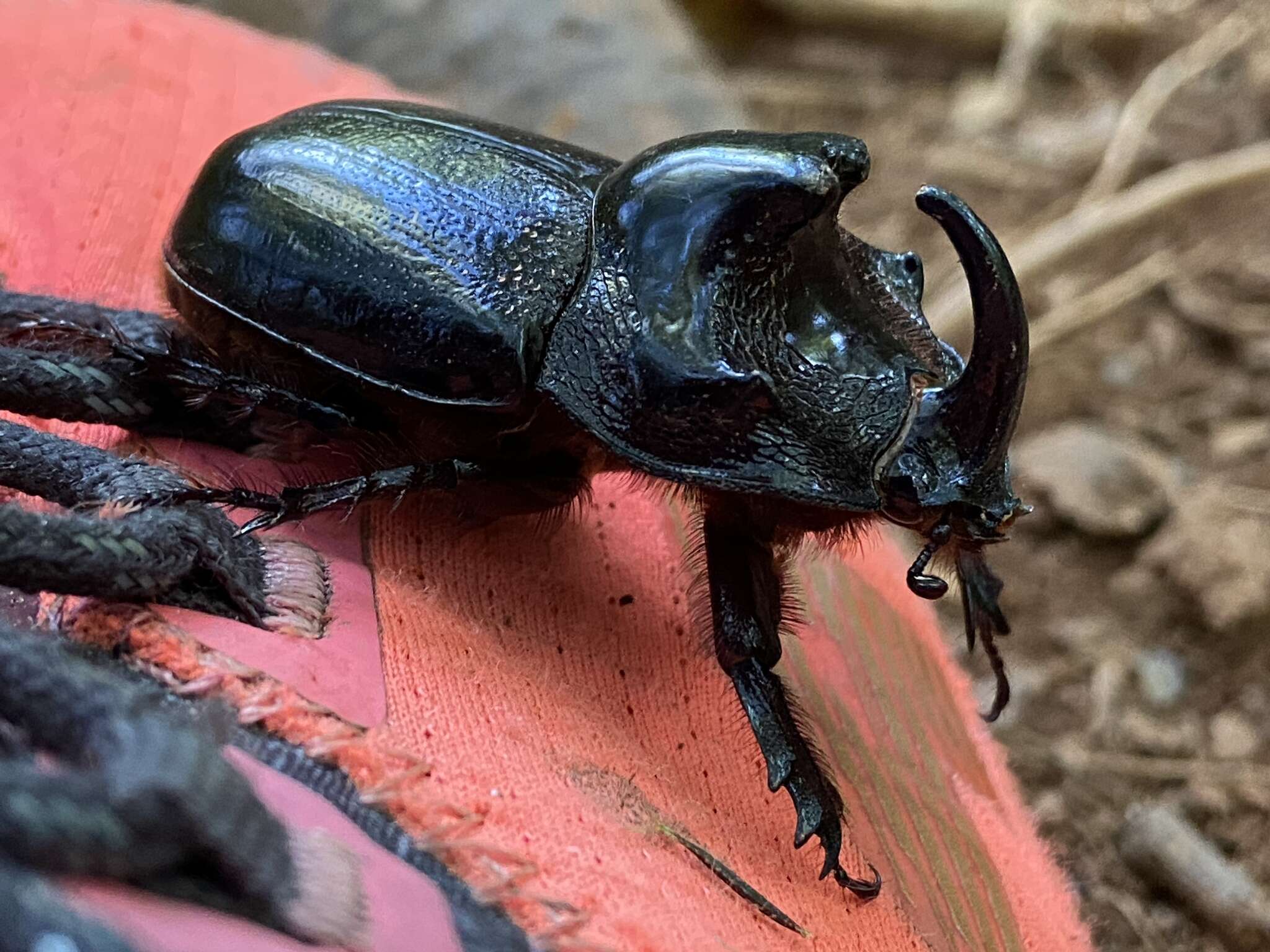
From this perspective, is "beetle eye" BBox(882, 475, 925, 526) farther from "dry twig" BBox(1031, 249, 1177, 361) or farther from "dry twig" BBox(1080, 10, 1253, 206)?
"dry twig" BBox(1080, 10, 1253, 206)

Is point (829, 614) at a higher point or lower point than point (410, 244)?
lower

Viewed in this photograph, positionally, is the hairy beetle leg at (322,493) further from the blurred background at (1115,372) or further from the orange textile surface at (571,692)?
the blurred background at (1115,372)

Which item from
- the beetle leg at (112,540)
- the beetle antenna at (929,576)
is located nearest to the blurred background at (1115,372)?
the beetle antenna at (929,576)

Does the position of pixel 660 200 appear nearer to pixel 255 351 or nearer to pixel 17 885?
pixel 255 351

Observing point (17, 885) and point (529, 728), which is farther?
point (529, 728)

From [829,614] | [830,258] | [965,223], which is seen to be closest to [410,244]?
[830,258]

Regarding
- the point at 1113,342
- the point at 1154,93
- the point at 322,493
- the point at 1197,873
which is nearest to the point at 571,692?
the point at 322,493

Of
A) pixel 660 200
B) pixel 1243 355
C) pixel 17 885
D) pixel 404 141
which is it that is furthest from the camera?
pixel 1243 355

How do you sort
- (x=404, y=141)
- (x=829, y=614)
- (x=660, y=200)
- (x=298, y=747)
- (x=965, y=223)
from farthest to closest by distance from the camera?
1. (x=829, y=614)
2. (x=404, y=141)
3. (x=660, y=200)
4. (x=965, y=223)
5. (x=298, y=747)
